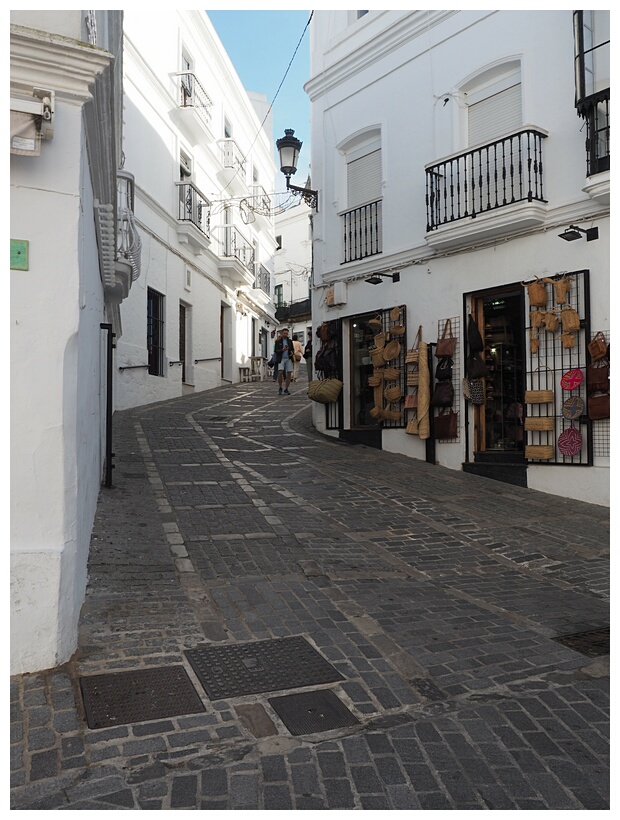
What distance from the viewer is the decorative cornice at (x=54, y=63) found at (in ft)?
11.2

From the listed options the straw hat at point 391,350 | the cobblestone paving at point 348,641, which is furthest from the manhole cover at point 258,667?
the straw hat at point 391,350

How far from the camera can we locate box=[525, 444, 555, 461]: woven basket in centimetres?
883

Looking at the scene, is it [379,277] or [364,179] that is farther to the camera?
[364,179]

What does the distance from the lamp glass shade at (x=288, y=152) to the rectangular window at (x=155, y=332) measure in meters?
5.68

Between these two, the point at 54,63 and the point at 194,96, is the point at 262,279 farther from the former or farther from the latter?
the point at 54,63

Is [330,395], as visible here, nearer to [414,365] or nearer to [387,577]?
[414,365]

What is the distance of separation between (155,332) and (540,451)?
1111 cm

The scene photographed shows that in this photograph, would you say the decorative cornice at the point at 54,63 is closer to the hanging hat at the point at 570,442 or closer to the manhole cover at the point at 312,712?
the manhole cover at the point at 312,712

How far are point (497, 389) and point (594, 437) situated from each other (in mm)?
2036

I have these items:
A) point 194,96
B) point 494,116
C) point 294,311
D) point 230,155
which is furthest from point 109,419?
point 294,311

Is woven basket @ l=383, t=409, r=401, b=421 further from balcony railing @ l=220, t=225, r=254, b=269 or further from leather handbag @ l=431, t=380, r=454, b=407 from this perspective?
balcony railing @ l=220, t=225, r=254, b=269

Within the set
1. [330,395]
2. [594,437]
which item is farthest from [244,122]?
[594,437]

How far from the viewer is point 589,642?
13.8ft

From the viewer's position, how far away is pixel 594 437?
332 inches
